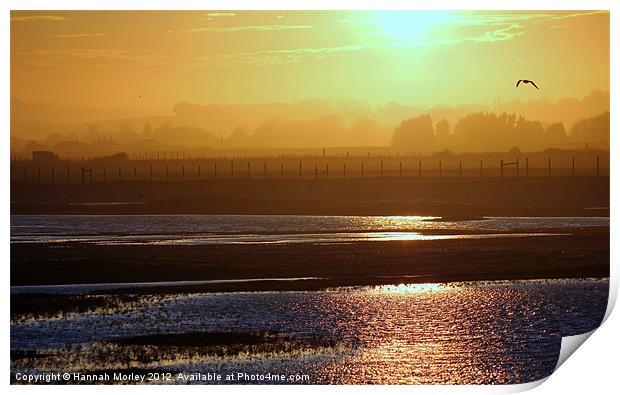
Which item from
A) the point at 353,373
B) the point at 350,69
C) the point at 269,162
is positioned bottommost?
the point at 353,373

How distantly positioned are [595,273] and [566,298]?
1463 mm

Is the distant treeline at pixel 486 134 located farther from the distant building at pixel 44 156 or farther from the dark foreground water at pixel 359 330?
the distant building at pixel 44 156

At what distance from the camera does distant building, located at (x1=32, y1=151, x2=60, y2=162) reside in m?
14.0

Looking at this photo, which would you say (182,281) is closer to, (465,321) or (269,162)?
(269,162)

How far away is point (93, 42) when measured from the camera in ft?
44.1

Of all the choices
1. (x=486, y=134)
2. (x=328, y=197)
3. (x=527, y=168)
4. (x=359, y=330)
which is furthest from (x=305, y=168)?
(x=359, y=330)

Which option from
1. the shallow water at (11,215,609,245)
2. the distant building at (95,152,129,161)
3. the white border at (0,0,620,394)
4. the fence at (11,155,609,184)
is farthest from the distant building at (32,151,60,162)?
the white border at (0,0,620,394)

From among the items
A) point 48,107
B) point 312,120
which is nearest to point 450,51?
point 312,120

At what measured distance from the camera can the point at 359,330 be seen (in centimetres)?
1252

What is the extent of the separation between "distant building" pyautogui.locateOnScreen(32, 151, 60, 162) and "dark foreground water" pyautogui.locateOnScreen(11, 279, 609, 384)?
105 inches

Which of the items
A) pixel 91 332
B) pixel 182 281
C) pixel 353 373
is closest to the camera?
pixel 353 373
